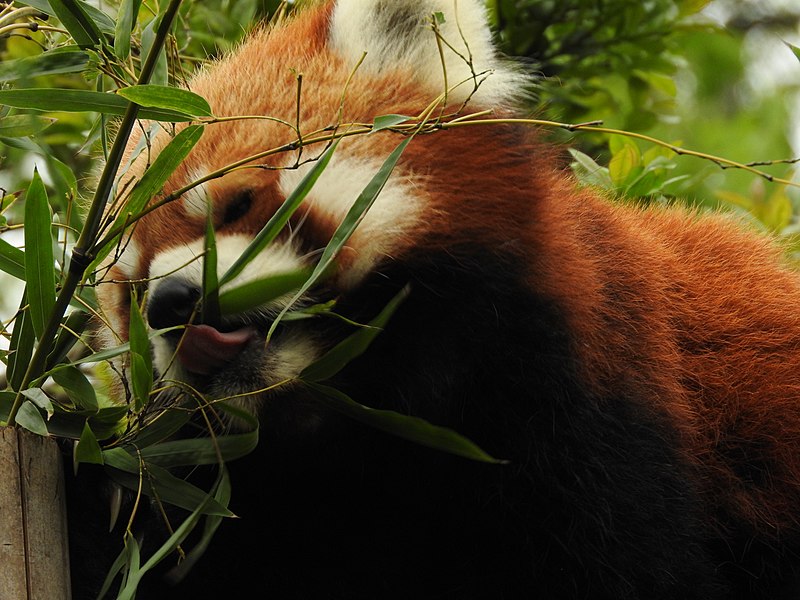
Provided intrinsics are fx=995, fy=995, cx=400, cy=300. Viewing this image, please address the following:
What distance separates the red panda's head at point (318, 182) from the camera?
178 centimetres

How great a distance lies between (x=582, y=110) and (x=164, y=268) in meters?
1.75

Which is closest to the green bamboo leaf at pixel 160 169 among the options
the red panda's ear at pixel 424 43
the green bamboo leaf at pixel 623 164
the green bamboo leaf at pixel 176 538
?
the green bamboo leaf at pixel 176 538

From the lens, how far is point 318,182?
6.17 ft

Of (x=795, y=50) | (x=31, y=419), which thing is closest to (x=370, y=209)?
(x=31, y=419)

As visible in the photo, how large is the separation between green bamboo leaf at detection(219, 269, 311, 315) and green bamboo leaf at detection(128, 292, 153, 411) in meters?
0.15

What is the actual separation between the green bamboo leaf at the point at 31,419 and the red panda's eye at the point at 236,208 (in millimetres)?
510

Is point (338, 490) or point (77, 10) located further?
point (338, 490)

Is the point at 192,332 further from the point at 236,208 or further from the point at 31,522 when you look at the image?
the point at 31,522

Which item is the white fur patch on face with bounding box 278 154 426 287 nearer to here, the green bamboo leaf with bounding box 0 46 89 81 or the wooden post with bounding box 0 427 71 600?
the green bamboo leaf with bounding box 0 46 89 81

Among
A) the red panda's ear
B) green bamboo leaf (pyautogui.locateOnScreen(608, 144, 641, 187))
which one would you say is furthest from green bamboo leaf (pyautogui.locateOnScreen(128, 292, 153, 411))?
green bamboo leaf (pyautogui.locateOnScreen(608, 144, 641, 187))

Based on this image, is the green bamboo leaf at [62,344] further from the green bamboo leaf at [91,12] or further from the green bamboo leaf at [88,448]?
the green bamboo leaf at [91,12]

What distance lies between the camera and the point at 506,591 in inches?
78.9

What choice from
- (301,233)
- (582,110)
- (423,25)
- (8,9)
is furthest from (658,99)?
(8,9)

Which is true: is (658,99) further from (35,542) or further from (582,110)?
(35,542)
